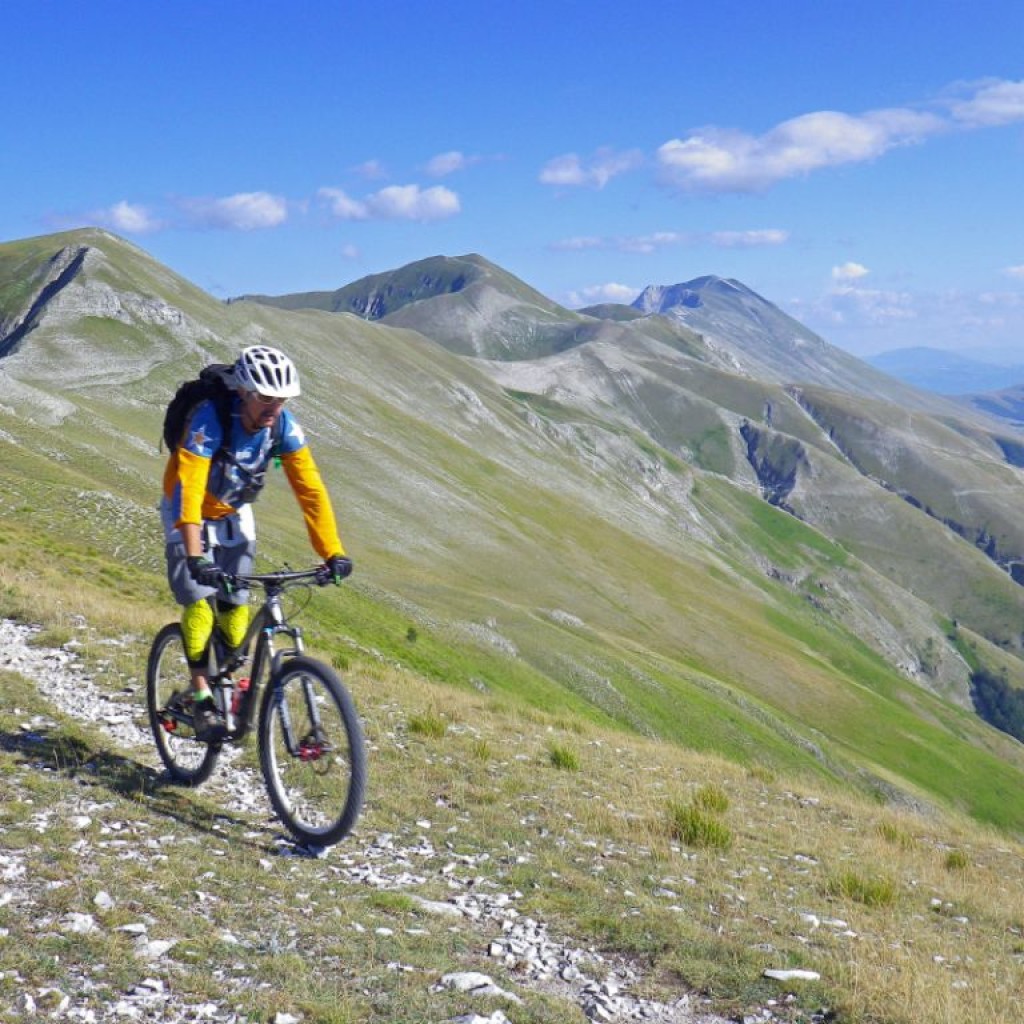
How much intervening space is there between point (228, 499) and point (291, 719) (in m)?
2.45

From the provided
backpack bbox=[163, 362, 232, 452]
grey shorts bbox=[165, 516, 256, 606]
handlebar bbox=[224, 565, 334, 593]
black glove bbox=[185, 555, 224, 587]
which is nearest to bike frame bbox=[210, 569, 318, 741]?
handlebar bbox=[224, 565, 334, 593]

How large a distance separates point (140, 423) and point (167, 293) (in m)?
50.6

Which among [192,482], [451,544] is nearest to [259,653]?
[192,482]

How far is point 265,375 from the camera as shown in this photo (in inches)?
352

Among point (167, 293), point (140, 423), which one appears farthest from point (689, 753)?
point (167, 293)

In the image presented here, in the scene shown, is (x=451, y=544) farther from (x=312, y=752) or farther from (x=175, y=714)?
(x=312, y=752)

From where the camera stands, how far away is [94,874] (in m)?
7.70

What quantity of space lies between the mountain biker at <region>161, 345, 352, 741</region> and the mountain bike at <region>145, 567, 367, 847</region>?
0.68ft

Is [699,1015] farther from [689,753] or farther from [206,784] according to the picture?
[689,753]

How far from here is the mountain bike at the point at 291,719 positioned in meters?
8.90

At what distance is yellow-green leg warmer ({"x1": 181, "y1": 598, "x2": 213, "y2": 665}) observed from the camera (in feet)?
31.8

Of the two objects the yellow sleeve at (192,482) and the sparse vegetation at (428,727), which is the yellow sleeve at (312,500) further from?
the sparse vegetation at (428,727)

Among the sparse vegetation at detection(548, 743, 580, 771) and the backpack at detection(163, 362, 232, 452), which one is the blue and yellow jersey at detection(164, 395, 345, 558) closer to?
the backpack at detection(163, 362, 232, 452)

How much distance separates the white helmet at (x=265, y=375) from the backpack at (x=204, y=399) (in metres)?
0.33
